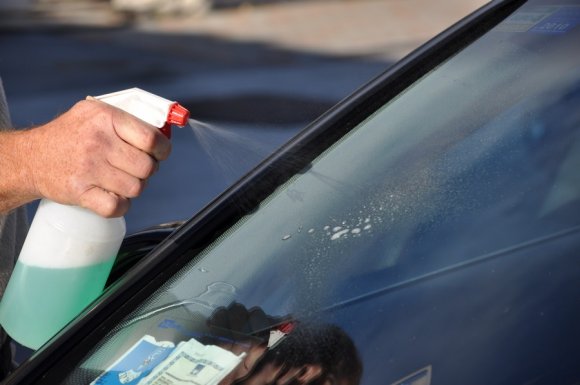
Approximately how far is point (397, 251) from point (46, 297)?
1.89ft

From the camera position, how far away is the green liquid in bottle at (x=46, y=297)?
1512 mm

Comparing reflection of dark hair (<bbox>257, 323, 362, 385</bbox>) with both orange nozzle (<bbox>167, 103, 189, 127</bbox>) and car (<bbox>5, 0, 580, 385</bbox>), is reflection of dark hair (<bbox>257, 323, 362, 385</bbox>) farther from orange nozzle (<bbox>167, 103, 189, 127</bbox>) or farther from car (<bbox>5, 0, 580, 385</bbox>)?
orange nozzle (<bbox>167, 103, 189, 127</bbox>)

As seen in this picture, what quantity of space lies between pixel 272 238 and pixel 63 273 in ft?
1.11

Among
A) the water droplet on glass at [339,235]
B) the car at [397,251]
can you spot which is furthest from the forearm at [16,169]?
the water droplet on glass at [339,235]

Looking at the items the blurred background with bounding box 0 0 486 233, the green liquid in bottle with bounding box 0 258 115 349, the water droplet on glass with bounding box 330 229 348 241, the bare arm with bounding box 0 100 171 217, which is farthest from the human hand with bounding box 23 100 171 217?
the blurred background with bounding box 0 0 486 233

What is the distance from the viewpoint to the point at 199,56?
475 inches

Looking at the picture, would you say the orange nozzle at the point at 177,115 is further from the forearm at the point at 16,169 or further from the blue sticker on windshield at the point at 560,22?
the blue sticker on windshield at the point at 560,22

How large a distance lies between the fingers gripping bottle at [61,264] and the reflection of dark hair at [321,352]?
1.12ft

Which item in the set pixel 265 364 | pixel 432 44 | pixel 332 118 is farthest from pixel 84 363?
pixel 432 44

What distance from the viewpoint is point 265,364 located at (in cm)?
135

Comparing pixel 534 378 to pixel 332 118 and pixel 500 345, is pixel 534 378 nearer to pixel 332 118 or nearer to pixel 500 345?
pixel 500 345

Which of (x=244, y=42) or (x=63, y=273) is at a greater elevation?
(x=63, y=273)

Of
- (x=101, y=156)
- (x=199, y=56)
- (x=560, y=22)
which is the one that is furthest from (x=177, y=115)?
(x=199, y=56)

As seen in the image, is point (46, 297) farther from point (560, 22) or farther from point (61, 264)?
point (560, 22)
